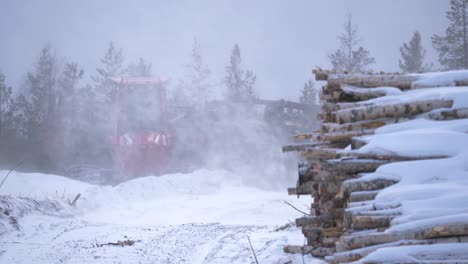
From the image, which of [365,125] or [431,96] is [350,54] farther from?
[365,125]

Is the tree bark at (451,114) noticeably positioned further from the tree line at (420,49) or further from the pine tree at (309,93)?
the pine tree at (309,93)

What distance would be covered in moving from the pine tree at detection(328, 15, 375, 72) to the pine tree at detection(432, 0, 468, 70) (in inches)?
174

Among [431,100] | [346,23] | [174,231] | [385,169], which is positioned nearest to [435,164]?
[385,169]

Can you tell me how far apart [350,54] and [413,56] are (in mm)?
4035

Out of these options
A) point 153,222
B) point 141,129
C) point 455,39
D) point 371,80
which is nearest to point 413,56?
point 455,39

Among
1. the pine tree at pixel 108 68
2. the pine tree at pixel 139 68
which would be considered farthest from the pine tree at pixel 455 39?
the pine tree at pixel 108 68

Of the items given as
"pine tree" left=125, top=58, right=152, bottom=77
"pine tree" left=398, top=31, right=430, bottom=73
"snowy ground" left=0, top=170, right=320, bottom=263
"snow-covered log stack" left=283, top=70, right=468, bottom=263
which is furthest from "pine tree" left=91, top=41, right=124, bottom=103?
"snow-covered log stack" left=283, top=70, right=468, bottom=263

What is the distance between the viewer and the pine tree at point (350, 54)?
31984mm

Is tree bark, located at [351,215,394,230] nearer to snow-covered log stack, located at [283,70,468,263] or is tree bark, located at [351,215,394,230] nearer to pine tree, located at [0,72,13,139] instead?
snow-covered log stack, located at [283,70,468,263]

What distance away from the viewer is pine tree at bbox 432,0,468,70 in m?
28.9

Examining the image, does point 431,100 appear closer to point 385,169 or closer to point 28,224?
point 385,169

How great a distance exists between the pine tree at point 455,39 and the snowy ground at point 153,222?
1545 centimetres

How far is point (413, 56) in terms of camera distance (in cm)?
3059

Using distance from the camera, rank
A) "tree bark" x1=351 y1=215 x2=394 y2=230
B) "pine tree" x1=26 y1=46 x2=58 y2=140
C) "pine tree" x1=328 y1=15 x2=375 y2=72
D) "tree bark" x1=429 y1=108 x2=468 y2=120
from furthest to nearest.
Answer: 1. "pine tree" x1=26 y1=46 x2=58 y2=140
2. "pine tree" x1=328 y1=15 x2=375 y2=72
3. "tree bark" x1=429 y1=108 x2=468 y2=120
4. "tree bark" x1=351 y1=215 x2=394 y2=230
